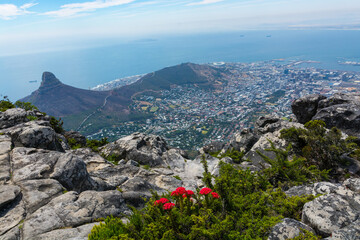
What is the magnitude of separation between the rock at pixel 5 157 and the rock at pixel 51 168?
23cm

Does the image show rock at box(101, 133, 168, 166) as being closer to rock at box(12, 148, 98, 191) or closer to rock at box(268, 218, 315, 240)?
rock at box(12, 148, 98, 191)

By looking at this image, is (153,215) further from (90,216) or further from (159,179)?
(159,179)

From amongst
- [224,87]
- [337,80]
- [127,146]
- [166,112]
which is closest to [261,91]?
[224,87]

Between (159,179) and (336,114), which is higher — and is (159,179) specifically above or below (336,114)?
below

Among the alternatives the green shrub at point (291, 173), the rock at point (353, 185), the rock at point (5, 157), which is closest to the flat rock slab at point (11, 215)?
the rock at point (5, 157)

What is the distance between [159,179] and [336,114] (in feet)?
50.6

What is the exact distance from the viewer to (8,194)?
280 inches

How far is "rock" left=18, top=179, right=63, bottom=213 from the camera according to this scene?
712 cm

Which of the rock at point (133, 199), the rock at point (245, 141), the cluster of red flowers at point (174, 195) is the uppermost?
the cluster of red flowers at point (174, 195)

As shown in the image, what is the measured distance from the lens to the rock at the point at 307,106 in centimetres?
1973

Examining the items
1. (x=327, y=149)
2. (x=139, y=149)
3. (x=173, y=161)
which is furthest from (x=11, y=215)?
(x=327, y=149)

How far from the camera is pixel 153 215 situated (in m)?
5.85

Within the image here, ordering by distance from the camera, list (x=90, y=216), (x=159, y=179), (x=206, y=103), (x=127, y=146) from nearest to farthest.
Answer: (x=90, y=216)
(x=159, y=179)
(x=127, y=146)
(x=206, y=103)

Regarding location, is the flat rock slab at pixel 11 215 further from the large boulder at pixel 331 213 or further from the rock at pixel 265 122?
the rock at pixel 265 122
